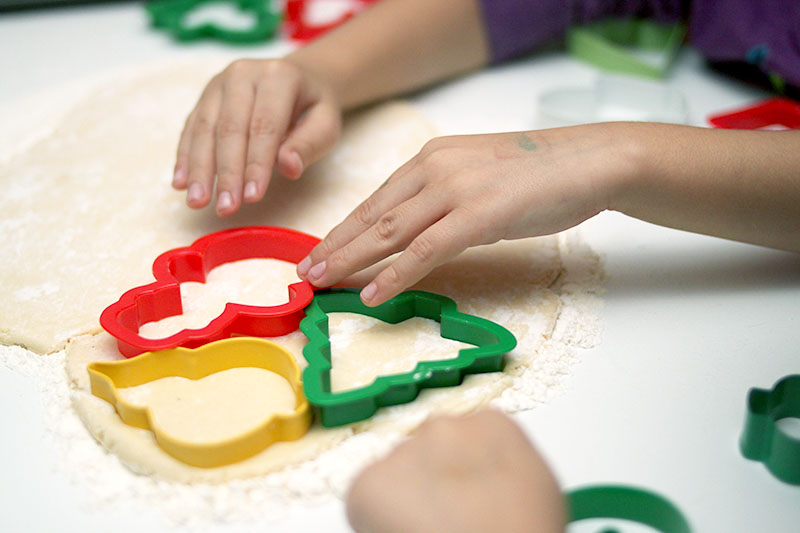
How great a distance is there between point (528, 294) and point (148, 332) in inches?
13.4

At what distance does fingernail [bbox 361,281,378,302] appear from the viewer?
0.66m

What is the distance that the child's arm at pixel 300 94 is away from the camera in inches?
31.5

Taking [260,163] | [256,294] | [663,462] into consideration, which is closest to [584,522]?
[663,462]

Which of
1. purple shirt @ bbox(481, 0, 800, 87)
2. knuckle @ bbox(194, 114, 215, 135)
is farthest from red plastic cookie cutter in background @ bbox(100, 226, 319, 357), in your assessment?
purple shirt @ bbox(481, 0, 800, 87)

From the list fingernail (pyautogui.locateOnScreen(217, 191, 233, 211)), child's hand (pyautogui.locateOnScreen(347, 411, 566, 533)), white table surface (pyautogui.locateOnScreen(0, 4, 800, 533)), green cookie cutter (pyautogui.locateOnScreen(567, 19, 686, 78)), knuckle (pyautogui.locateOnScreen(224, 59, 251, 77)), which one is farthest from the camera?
green cookie cutter (pyautogui.locateOnScreen(567, 19, 686, 78))

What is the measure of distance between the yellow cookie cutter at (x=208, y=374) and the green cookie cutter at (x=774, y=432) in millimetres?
321

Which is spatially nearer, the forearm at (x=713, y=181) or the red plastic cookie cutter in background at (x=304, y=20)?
the forearm at (x=713, y=181)

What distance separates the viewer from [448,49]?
1131 millimetres

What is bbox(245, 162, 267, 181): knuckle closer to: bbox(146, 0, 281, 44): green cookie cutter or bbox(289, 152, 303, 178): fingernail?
bbox(289, 152, 303, 178): fingernail

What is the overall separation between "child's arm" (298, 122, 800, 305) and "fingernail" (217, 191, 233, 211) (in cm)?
11

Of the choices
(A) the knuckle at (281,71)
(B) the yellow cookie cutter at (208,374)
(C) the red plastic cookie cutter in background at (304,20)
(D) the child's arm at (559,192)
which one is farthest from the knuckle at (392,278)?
(C) the red plastic cookie cutter in background at (304,20)

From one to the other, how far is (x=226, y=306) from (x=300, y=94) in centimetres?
31

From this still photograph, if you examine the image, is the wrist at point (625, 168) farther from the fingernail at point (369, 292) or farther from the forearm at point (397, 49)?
the forearm at point (397, 49)

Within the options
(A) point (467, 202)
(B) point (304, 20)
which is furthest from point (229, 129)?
(B) point (304, 20)
